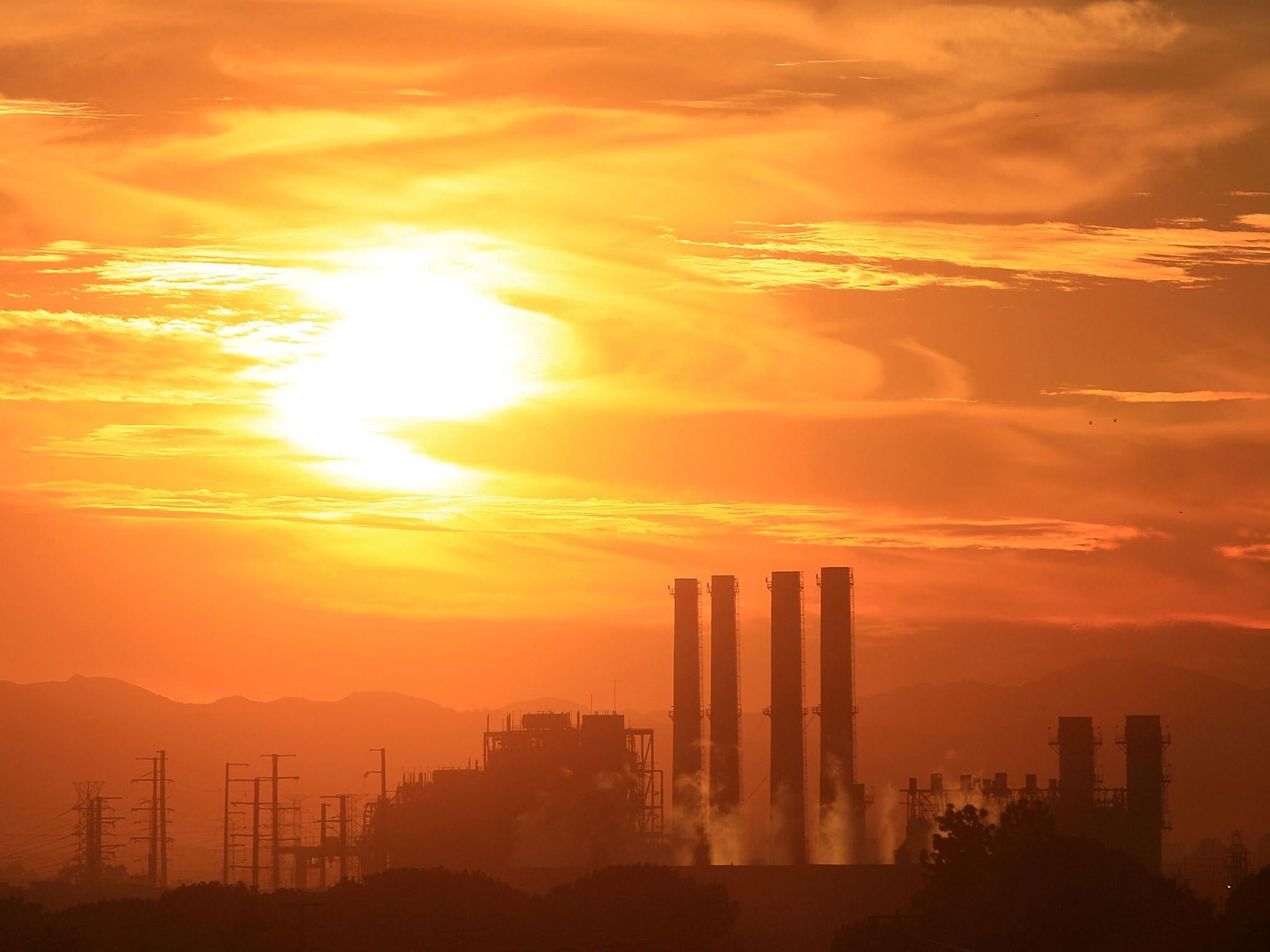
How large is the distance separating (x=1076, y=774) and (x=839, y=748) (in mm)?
10332

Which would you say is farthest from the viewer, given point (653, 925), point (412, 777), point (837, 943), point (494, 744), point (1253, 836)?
point (1253, 836)

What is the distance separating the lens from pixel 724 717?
8156 cm

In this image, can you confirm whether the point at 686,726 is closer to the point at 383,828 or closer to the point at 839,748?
the point at 839,748

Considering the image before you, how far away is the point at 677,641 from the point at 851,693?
10.9 m

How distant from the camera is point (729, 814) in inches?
3184

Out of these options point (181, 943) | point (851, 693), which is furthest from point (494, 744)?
point (181, 943)

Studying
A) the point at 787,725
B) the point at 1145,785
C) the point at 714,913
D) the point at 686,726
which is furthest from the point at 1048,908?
the point at 686,726

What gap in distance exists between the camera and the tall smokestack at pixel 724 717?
8069cm

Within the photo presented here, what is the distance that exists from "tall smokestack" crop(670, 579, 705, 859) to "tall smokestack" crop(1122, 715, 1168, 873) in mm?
19694

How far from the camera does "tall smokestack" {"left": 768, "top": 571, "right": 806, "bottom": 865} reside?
248ft

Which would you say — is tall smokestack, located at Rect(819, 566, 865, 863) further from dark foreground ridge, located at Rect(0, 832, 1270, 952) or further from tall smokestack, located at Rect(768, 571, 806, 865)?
dark foreground ridge, located at Rect(0, 832, 1270, 952)

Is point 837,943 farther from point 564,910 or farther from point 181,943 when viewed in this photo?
point 181,943

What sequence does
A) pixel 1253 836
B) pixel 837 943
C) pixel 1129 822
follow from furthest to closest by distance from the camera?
pixel 1253 836
pixel 1129 822
pixel 837 943

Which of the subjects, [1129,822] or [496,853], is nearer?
[1129,822]
